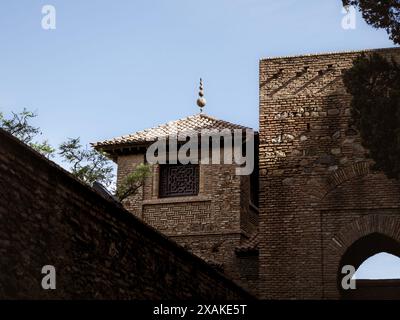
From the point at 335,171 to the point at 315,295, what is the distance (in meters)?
2.45

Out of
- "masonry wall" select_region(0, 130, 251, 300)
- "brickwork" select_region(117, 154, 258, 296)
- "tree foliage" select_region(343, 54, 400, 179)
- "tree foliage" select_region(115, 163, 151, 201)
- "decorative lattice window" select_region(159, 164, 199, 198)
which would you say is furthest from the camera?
"decorative lattice window" select_region(159, 164, 199, 198)

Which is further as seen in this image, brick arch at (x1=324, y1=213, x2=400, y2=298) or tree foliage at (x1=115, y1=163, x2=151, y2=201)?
tree foliage at (x1=115, y1=163, x2=151, y2=201)

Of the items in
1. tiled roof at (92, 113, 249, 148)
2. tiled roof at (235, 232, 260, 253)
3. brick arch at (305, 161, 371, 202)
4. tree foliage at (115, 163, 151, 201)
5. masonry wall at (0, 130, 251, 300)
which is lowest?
masonry wall at (0, 130, 251, 300)

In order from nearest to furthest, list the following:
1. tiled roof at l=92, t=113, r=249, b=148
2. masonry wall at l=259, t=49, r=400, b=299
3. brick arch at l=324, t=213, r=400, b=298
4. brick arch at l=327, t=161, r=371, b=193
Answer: brick arch at l=324, t=213, r=400, b=298 → masonry wall at l=259, t=49, r=400, b=299 → brick arch at l=327, t=161, r=371, b=193 → tiled roof at l=92, t=113, r=249, b=148

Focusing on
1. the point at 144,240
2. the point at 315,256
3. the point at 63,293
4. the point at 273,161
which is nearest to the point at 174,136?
the point at 273,161

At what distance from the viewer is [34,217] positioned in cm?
672

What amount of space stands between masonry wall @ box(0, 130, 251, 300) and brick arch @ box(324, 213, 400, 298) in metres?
4.83

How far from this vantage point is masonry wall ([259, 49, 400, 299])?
13.8 metres

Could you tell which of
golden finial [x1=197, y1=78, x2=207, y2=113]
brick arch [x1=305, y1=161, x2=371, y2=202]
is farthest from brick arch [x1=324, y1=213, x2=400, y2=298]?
golden finial [x1=197, y1=78, x2=207, y2=113]

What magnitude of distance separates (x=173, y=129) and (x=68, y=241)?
12597mm

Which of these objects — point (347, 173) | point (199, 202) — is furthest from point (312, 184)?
point (199, 202)

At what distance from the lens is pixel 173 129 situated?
776 inches

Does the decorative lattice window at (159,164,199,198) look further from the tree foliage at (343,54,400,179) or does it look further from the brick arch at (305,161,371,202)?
the tree foliage at (343,54,400,179)
